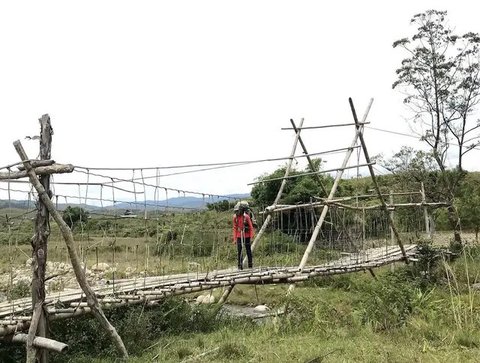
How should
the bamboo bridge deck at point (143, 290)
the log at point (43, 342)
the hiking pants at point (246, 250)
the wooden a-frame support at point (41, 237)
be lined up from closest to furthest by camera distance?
the log at point (43, 342)
the wooden a-frame support at point (41, 237)
the bamboo bridge deck at point (143, 290)
the hiking pants at point (246, 250)

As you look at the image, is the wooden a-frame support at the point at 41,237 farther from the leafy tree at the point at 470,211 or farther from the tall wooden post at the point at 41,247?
the leafy tree at the point at 470,211

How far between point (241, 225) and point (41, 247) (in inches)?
160

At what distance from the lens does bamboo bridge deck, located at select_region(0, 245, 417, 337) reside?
507cm

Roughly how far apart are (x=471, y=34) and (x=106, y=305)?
40.9ft

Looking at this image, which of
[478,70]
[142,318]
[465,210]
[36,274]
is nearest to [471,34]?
[478,70]

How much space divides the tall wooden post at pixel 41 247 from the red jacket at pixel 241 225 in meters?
3.95

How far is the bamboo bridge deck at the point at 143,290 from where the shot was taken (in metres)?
5.07

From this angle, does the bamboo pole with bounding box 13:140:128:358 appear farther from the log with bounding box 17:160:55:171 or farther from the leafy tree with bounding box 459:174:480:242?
the leafy tree with bounding box 459:174:480:242

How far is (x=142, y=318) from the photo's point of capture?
240 inches

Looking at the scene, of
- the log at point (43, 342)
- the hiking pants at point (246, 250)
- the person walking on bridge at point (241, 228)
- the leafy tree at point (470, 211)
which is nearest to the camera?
the log at point (43, 342)

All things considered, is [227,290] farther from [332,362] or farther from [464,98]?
[464,98]

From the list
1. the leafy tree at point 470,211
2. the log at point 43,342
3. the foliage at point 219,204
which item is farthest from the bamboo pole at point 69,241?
the leafy tree at point 470,211

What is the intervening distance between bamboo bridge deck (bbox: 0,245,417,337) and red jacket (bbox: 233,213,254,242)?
2.54 feet

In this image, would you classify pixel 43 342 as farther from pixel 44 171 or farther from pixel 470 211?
pixel 470 211
